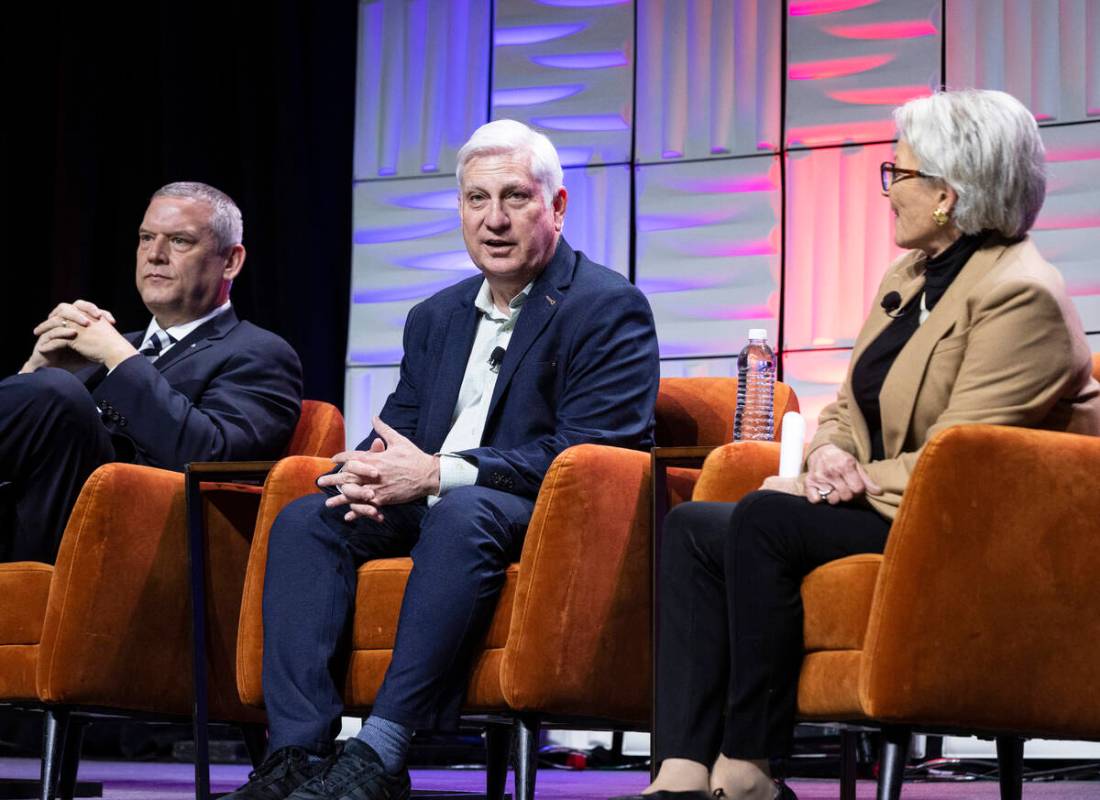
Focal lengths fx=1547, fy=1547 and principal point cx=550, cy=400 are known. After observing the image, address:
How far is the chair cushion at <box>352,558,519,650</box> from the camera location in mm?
2713

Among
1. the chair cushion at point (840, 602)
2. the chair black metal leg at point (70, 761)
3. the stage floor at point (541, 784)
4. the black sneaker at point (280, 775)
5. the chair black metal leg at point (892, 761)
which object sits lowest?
the stage floor at point (541, 784)

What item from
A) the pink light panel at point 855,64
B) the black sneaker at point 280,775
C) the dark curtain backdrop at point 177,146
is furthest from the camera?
the dark curtain backdrop at point 177,146

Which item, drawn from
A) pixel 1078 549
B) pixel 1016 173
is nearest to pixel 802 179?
pixel 1016 173

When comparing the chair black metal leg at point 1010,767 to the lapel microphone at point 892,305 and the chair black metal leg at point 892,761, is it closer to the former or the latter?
the chair black metal leg at point 892,761

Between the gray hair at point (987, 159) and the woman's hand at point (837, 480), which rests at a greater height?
the gray hair at point (987, 159)

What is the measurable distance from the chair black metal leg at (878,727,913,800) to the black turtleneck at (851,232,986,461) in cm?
50

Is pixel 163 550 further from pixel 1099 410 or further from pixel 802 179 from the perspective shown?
pixel 802 179

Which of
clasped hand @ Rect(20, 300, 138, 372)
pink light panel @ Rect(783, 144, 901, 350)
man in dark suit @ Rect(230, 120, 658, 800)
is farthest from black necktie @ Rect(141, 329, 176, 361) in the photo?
pink light panel @ Rect(783, 144, 901, 350)

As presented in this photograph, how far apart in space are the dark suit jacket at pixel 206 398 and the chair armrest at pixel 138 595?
13cm

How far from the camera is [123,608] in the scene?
10.0ft

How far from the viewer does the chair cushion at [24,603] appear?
3041mm

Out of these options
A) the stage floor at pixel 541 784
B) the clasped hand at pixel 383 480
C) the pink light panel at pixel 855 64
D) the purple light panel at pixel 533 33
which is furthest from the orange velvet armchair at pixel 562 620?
the purple light panel at pixel 533 33

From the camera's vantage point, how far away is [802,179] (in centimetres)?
503

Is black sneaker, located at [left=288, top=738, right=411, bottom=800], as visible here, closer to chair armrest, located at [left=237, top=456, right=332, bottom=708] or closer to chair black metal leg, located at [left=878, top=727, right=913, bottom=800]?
chair armrest, located at [left=237, top=456, right=332, bottom=708]
